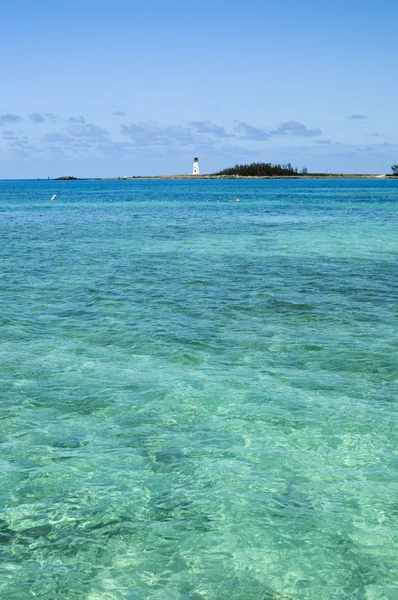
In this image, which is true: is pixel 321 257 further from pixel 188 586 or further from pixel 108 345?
pixel 188 586

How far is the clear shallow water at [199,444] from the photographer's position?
638 centimetres

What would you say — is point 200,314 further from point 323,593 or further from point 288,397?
point 323,593

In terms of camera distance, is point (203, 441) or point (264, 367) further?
point (264, 367)

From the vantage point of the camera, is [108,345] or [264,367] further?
[108,345]

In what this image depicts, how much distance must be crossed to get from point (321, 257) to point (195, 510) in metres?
24.3

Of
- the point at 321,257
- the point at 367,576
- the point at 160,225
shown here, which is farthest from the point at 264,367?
the point at 160,225

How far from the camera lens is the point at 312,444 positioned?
30.1 ft

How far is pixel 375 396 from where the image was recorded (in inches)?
436

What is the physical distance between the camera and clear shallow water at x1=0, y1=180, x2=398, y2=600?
251 inches

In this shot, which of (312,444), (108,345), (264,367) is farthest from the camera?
(108,345)

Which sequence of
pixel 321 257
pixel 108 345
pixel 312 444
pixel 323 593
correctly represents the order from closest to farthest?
1. pixel 323 593
2. pixel 312 444
3. pixel 108 345
4. pixel 321 257

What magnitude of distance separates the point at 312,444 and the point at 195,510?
2.49m

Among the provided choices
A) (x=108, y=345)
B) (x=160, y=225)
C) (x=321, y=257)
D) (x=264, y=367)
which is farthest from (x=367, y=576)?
(x=160, y=225)

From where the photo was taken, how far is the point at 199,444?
30.1 feet
